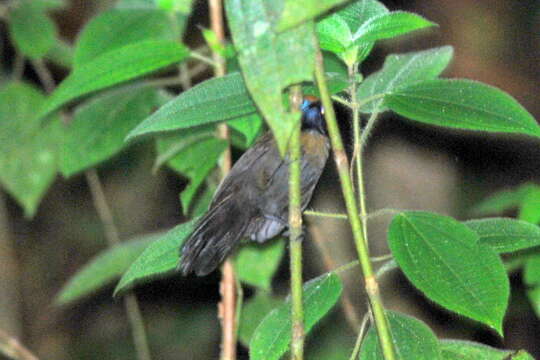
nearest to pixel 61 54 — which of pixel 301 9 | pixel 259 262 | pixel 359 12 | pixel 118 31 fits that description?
pixel 118 31

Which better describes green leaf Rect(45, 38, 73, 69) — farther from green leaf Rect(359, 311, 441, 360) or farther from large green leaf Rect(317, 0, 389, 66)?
green leaf Rect(359, 311, 441, 360)

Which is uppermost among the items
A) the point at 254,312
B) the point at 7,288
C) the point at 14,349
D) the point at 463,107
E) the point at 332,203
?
the point at 463,107

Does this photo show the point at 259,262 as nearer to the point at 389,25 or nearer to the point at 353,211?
the point at 389,25

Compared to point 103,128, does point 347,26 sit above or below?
above

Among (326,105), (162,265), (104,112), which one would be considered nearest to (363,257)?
(326,105)

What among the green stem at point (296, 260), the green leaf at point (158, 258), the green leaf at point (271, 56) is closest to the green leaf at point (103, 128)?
the green leaf at point (158, 258)

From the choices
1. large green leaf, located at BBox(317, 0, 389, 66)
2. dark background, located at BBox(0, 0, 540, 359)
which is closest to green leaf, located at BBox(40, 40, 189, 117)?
large green leaf, located at BBox(317, 0, 389, 66)

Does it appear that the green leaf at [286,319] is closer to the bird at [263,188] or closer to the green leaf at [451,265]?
the green leaf at [451,265]
